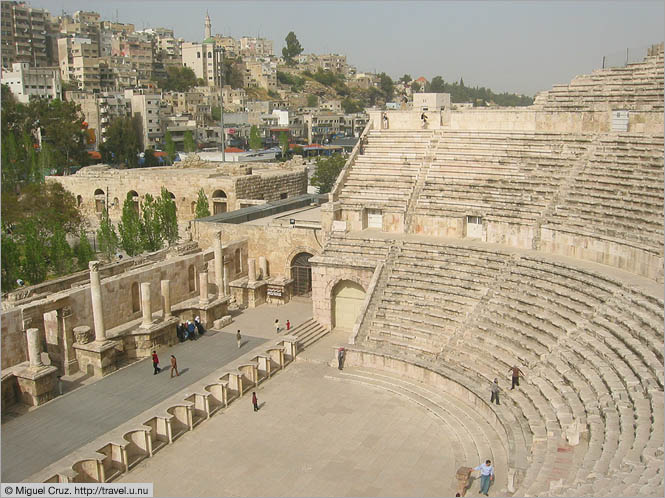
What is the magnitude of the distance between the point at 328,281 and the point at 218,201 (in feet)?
63.2

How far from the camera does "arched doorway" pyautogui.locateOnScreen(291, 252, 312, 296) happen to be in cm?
3117

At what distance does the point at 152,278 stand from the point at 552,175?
17170 millimetres

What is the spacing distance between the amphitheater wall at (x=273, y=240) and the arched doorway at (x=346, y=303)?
3755 millimetres

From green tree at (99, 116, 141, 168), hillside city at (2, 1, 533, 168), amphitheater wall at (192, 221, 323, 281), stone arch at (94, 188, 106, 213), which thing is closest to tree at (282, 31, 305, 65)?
hillside city at (2, 1, 533, 168)

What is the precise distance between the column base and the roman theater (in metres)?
0.07

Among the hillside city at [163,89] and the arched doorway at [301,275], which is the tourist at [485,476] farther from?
the hillside city at [163,89]

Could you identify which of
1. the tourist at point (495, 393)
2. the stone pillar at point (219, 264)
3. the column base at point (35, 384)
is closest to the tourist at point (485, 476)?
the tourist at point (495, 393)

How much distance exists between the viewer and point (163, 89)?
131750 millimetres

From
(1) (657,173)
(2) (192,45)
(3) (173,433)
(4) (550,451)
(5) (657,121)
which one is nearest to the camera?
(4) (550,451)

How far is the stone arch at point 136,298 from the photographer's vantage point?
2694 centimetres

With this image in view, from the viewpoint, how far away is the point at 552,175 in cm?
2600

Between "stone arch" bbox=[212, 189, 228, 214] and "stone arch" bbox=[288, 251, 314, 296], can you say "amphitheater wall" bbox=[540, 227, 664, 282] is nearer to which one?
"stone arch" bbox=[288, 251, 314, 296]

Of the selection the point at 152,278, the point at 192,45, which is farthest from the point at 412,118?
the point at 192,45

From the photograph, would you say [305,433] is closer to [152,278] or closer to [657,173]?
[152,278]
